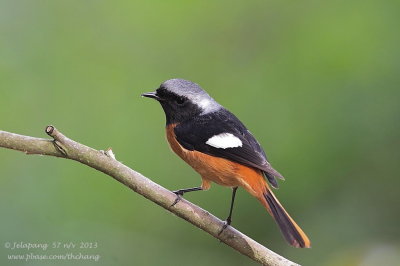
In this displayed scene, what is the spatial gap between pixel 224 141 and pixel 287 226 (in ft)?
2.31

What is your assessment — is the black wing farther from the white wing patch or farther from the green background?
the green background

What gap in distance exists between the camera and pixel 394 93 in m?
5.26

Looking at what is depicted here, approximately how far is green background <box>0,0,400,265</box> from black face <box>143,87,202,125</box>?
131 centimetres

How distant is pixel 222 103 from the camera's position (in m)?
5.21

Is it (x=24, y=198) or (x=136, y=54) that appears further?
(x=136, y=54)

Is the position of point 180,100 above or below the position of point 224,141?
above

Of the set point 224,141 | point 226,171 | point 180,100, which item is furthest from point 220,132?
point 180,100

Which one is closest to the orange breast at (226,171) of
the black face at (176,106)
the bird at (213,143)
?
the bird at (213,143)

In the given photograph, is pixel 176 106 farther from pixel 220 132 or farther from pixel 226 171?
pixel 226 171

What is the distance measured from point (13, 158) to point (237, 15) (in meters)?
2.57

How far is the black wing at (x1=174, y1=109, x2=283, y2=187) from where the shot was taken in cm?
340

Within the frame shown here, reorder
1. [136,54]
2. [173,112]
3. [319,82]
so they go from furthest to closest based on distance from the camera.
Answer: [136,54] < [319,82] < [173,112]

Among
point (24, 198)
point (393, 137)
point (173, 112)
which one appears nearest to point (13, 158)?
point (24, 198)

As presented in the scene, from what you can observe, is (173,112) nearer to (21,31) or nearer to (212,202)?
(212,202)
